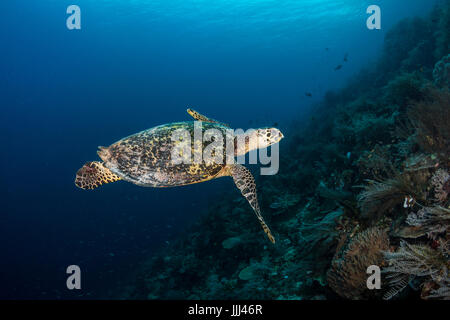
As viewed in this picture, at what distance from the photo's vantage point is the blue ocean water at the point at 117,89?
1667 cm

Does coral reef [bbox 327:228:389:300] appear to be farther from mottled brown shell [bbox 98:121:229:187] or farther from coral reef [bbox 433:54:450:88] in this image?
coral reef [bbox 433:54:450:88]

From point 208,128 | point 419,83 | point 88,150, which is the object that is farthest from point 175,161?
point 88,150

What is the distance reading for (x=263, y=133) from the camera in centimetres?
407

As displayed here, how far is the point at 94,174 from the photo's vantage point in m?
3.86

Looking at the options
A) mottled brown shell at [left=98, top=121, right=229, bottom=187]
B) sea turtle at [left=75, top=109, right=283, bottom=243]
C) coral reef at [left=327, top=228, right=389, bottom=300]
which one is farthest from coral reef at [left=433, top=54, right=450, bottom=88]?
mottled brown shell at [left=98, top=121, right=229, bottom=187]

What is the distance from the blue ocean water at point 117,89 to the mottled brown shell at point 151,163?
1008cm

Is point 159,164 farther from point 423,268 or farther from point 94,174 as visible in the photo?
point 423,268

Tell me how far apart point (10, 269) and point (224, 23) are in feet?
176

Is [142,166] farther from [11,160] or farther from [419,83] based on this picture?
[11,160]

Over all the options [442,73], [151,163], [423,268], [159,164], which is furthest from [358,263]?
[442,73]

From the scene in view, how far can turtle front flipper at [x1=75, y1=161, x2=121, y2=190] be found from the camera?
380 cm

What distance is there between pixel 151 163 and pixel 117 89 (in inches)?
4576

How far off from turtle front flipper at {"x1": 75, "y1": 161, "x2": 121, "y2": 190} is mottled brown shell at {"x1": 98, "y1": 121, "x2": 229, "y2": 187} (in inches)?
9.1

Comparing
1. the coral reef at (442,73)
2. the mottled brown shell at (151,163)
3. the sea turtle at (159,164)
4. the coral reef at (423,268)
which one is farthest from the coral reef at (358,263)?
the coral reef at (442,73)
